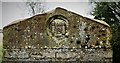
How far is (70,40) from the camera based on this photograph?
11312 millimetres

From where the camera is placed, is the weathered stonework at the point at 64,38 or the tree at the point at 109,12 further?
the tree at the point at 109,12

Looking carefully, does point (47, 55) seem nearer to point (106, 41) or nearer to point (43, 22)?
point (43, 22)

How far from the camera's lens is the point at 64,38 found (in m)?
11.3

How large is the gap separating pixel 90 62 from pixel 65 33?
156cm

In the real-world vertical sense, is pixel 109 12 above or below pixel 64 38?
above

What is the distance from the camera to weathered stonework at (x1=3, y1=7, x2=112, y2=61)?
36.9ft

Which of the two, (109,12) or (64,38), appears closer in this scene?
(64,38)

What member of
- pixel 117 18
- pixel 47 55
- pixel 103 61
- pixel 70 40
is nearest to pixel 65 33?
pixel 70 40

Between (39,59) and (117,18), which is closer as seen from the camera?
(39,59)

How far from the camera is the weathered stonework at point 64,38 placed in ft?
36.9

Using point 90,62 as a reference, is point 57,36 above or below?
above

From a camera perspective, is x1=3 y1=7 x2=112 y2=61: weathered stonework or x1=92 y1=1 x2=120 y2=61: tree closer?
x1=3 y1=7 x2=112 y2=61: weathered stonework

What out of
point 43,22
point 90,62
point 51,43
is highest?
point 43,22

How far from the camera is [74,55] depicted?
11.2 metres
